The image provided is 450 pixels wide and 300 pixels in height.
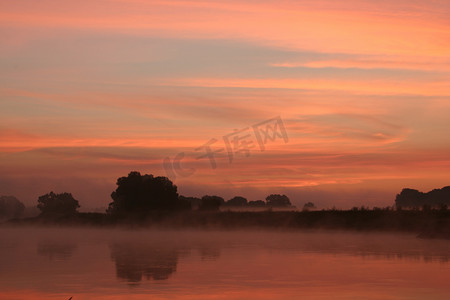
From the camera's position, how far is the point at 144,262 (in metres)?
40.8

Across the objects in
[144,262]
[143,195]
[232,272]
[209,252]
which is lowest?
[232,272]

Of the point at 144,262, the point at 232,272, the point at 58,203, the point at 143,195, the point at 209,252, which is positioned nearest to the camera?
the point at 232,272

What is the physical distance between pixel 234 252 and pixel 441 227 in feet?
80.5

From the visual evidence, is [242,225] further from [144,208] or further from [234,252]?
[234,252]

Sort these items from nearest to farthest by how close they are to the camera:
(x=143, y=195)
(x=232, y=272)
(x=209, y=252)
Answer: (x=232, y=272), (x=209, y=252), (x=143, y=195)

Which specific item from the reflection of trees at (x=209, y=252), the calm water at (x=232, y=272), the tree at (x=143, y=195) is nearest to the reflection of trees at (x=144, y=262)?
the calm water at (x=232, y=272)

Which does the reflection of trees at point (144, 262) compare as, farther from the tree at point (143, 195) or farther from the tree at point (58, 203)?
the tree at point (58, 203)

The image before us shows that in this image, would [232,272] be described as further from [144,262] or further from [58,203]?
[58,203]

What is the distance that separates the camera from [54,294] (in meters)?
26.9

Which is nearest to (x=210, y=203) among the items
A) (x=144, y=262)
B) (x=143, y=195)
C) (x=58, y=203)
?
(x=143, y=195)

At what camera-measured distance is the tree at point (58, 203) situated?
133 meters

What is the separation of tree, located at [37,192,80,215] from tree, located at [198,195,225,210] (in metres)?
37.1

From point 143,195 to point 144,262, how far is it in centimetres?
6277

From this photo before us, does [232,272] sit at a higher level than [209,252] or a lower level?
lower
